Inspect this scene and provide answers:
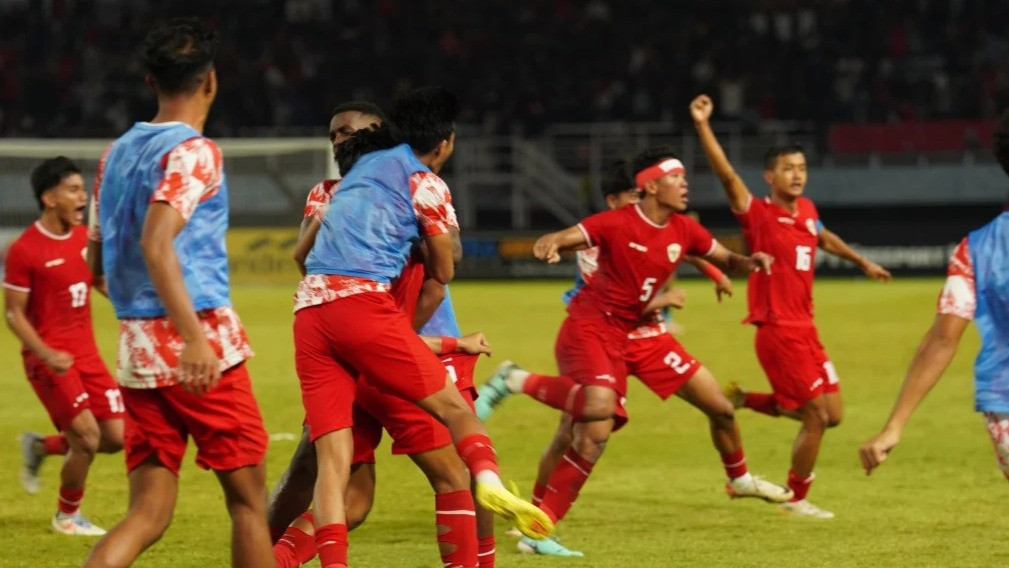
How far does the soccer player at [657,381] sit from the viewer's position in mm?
8539

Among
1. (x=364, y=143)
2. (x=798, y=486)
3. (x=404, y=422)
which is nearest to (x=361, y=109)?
(x=364, y=143)

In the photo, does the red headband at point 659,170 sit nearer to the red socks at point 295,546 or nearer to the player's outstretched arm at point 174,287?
the red socks at point 295,546

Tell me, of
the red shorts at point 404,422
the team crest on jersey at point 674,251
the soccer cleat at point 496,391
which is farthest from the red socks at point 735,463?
the red shorts at point 404,422

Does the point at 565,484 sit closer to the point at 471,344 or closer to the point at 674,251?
the point at 674,251

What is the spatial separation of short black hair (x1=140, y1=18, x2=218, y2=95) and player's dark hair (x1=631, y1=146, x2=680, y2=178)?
3.89 m

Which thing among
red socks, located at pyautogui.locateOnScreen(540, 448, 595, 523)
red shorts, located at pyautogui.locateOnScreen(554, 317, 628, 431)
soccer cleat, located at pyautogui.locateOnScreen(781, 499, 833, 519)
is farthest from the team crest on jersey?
soccer cleat, located at pyautogui.locateOnScreen(781, 499, 833, 519)

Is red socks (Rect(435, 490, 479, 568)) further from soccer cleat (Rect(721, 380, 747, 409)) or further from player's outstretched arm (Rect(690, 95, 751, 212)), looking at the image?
soccer cleat (Rect(721, 380, 747, 409))

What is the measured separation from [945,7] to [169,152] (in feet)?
111

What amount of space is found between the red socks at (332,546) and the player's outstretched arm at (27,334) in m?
2.30

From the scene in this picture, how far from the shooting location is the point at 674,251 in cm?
852

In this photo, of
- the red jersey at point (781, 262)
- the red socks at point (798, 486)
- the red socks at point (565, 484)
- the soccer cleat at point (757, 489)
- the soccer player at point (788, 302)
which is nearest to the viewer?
the red socks at point (565, 484)

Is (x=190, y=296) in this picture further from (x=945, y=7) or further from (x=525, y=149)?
(x=945, y=7)

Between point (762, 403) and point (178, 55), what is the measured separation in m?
5.77

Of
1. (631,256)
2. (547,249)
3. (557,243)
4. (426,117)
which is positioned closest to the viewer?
(426,117)
